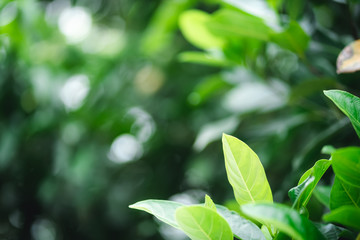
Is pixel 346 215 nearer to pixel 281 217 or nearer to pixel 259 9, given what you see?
pixel 281 217

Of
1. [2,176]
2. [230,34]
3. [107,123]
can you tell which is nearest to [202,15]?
[230,34]

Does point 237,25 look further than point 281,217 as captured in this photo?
Yes

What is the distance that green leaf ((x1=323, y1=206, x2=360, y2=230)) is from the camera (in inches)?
10.1

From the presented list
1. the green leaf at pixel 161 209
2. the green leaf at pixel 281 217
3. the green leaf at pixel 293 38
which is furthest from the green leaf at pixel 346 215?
the green leaf at pixel 293 38

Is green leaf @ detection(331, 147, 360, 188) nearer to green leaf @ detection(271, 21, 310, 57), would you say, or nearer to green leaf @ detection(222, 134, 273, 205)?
green leaf @ detection(222, 134, 273, 205)

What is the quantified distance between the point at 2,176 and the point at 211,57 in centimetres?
118

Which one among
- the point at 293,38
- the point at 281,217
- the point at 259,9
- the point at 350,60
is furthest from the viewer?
the point at 259,9

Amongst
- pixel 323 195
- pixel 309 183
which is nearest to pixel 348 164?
pixel 309 183

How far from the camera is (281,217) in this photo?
0.79 feet

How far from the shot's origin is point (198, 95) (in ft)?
2.79

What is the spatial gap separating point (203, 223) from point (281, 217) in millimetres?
72

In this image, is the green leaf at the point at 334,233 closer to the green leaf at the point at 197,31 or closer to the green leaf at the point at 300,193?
the green leaf at the point at 300,193

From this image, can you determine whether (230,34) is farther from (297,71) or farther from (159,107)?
(159,107)

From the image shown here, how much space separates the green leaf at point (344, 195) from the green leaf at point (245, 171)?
61mm
